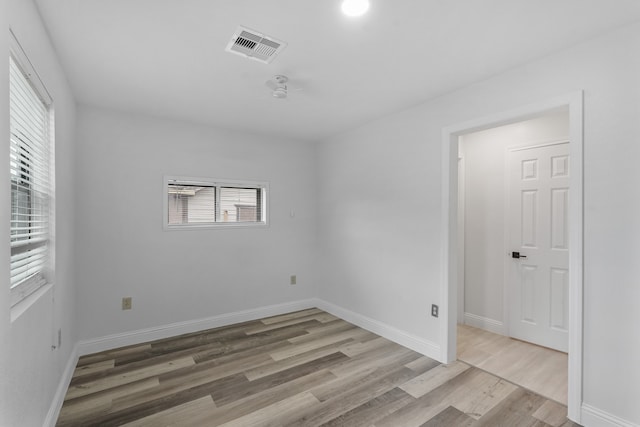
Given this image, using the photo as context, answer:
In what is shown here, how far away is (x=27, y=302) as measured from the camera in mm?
1545

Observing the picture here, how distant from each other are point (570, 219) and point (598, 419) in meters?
1.23

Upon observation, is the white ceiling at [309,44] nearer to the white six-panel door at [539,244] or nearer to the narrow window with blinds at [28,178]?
the narrow window with blinds at [28,178]

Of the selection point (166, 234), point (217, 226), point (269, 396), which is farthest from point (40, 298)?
point (217, 226)

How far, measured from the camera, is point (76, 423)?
77.6 inches

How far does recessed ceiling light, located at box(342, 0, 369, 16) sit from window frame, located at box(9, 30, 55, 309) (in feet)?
4.95

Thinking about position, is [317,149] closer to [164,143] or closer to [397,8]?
[164,143]

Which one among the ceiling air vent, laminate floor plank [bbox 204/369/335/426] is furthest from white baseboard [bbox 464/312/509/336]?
the ceiling air vent

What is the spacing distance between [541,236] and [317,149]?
293 centimetres

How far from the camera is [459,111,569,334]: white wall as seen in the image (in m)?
3.43

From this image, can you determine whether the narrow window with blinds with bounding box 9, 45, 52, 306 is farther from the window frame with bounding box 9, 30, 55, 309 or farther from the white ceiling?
the white ceiling

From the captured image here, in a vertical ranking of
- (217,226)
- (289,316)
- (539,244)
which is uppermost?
(217,226)

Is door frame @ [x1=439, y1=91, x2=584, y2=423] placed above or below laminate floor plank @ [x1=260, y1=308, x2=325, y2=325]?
above

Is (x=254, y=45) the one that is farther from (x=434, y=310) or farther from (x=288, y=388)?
(x=434, y=310)

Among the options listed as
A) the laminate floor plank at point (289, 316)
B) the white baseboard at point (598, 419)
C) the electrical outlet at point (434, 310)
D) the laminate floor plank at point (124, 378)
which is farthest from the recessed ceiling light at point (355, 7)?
the laminate floor plank at point (289, 316)
